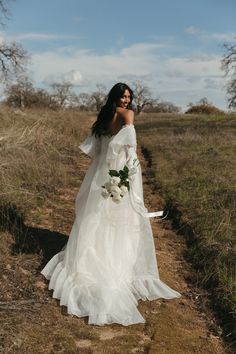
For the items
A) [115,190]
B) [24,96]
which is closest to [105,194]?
[115,190]

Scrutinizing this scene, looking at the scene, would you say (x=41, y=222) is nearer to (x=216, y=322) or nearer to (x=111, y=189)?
(x=111, y=189)

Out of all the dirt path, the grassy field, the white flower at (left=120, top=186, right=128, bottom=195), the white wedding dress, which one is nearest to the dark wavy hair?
the white wedding dress

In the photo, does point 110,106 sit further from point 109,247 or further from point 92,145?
point 109,247

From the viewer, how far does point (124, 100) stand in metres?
5.30

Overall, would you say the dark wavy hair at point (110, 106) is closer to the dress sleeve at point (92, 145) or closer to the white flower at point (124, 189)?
the dress sleeve at point (92, 145)

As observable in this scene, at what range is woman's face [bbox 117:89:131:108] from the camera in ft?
17.3

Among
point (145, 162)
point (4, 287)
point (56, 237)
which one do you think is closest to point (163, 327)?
point (4, 287)

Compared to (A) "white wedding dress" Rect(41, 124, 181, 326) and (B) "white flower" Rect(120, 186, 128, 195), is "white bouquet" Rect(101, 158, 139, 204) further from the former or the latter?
(A) "white wedding dress" Rect(41, 124, 181, 326)

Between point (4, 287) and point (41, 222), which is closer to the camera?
point (4, 287)

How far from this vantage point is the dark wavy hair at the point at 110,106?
17.3ft

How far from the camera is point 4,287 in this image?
16.5 feet

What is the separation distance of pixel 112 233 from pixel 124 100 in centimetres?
153

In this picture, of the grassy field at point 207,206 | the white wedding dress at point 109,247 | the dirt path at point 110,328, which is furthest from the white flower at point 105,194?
the grassy field at point 207,206

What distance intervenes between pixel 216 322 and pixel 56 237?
296 cm
